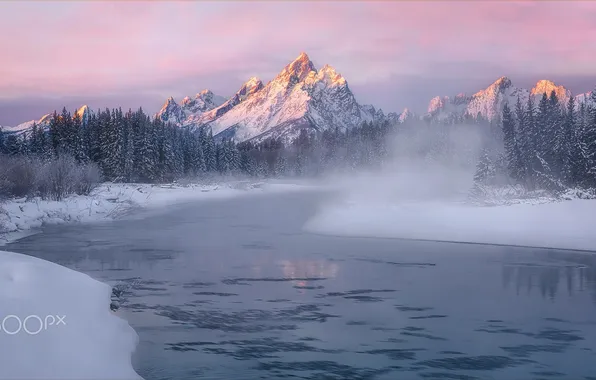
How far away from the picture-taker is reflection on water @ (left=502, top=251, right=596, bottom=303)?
56.1 feet

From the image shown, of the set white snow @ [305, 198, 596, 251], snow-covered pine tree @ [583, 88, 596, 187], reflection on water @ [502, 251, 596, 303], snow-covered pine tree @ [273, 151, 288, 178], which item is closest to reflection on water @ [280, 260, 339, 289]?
reflection on water @ [502, 251, 596, 303]

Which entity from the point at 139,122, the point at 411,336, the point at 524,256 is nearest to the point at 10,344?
the point at 411,336

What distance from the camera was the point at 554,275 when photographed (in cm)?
1908

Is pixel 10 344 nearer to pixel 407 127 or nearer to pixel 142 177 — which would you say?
pixel 142 177

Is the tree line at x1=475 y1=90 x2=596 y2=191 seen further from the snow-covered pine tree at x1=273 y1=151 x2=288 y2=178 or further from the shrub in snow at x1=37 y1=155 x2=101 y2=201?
the snow-covered pine tree at x1=273 y1=151 x2=288 y2=178

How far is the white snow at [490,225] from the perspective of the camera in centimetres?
2681

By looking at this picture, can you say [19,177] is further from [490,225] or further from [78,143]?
[78,143]

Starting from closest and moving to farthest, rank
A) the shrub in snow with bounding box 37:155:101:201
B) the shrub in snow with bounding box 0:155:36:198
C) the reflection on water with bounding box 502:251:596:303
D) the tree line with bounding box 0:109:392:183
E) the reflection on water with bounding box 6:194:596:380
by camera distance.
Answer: the reflection on water with bounding box 6:194:596:380 < the reflection on water with bounding box 502:251:596:303 < the shrub in snow with bounding box 0:155:36:198 < the shrub in snow with bounding box 37:155:101:201 < the tree line with bounding box 0:109:392:183

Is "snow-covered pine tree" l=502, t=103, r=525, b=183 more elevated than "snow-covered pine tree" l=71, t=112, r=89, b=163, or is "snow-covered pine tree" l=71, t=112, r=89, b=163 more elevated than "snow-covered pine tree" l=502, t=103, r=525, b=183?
"snow-covered pine tree" l=71, t=112, r=89, b=163
